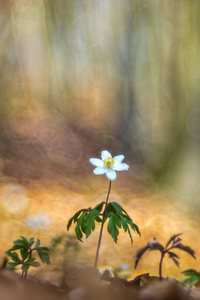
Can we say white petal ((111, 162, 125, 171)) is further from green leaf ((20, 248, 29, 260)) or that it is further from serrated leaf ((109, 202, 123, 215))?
green leaf ((20, 248, 29, 260))

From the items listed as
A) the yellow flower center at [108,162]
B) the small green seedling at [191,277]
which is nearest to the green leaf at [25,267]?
the yellow flower center at [108,162]

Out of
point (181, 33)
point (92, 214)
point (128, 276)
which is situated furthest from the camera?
point (181, 33)

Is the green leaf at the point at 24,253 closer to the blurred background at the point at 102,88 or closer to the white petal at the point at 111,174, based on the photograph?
the white petal at the point at 111,174

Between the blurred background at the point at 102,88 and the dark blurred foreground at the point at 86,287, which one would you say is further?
the blurred background at the point at 102,88

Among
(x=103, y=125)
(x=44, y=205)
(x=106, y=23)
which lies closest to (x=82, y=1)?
(x=106, y=23)

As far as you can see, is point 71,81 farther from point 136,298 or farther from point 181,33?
point 136,298

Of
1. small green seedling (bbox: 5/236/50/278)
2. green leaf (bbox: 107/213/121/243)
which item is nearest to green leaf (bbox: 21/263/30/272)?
small green seedling (bbox: 5/236/50/278)
